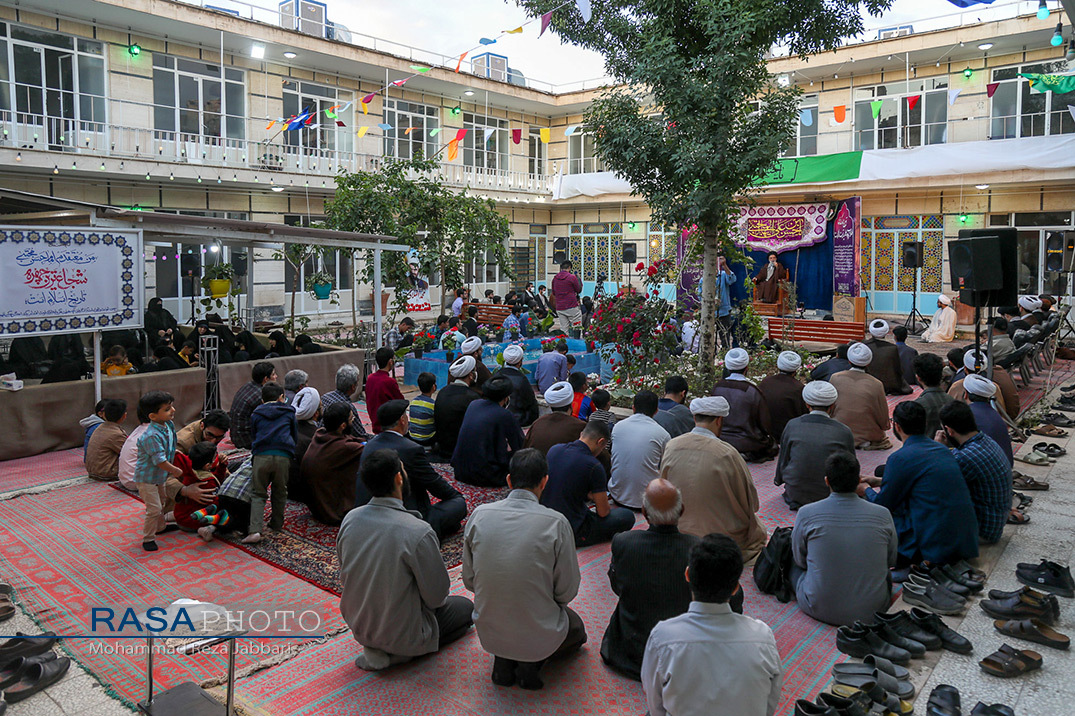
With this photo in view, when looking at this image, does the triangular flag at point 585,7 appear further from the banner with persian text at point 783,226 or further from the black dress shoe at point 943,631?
the banner with persian text at point 783,226

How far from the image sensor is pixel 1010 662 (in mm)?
3670

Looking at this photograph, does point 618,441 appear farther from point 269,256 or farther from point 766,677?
point 269,256

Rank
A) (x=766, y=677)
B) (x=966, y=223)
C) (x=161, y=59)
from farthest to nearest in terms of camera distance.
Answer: (x=966, y=223) < (x=161, y=59) < (x=766, y=677)

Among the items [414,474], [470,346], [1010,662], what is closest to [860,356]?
[470,346]

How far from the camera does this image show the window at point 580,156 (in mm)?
25016

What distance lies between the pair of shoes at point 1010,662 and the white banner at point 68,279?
805 centimetres

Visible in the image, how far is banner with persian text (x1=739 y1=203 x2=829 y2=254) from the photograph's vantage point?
746 inches

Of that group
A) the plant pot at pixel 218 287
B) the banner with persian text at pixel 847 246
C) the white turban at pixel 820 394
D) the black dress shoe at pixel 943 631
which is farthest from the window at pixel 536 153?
the black dress shoe at pixel 943 631

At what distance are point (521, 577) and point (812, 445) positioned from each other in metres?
3.06

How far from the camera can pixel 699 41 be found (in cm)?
930

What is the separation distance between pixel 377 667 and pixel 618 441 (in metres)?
2.79

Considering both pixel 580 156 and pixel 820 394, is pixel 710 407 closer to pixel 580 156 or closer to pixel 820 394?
pixel 820 394

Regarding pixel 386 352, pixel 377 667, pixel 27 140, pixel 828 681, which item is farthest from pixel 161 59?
pixel 828 681

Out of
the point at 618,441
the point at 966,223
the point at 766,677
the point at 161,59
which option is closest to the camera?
the point at 766,677
